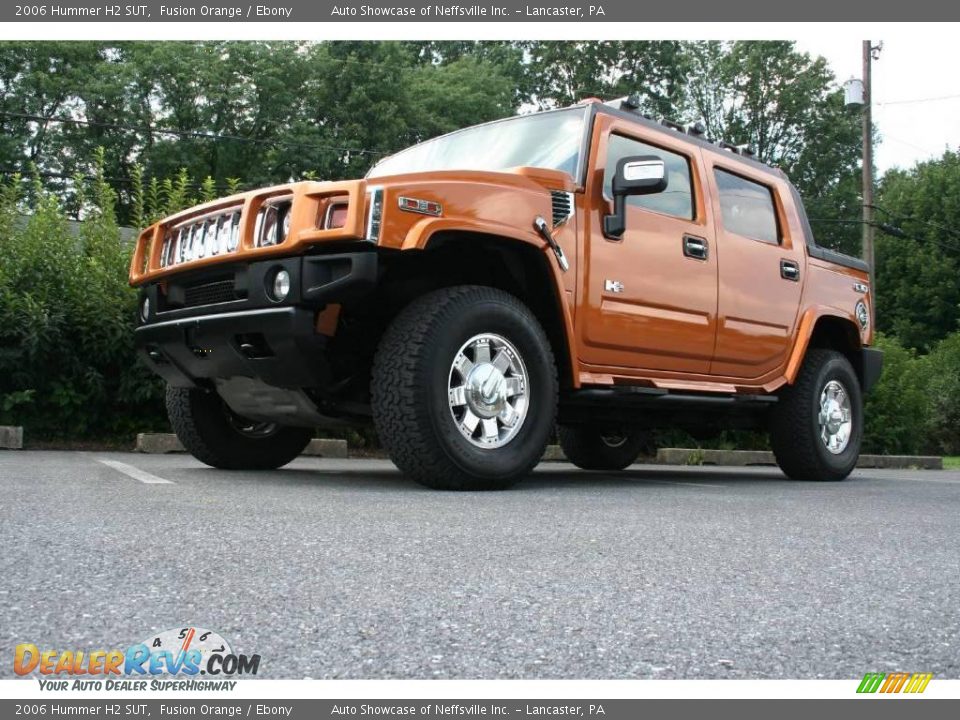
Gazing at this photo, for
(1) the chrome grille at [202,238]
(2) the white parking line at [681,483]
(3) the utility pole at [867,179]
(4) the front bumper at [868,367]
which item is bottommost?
(2) the white parking line at [681,483]

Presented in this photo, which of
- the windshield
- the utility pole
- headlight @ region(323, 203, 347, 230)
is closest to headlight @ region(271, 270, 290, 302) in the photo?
headlight @ region(323, 203, 347, 230)

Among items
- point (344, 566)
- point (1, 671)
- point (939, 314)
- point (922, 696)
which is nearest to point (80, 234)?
point (344, 566)

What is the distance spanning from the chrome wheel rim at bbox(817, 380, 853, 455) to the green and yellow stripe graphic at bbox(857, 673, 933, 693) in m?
5.41

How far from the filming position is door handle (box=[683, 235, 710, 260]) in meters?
5.86

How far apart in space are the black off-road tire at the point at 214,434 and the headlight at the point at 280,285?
1.39 metres

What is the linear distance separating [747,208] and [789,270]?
51 centimetres

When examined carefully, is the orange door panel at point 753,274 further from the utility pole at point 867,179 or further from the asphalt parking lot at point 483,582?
the utility pole at point 867,179

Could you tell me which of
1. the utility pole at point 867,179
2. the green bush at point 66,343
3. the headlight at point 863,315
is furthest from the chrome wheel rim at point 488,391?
the utility pole at point 867,179

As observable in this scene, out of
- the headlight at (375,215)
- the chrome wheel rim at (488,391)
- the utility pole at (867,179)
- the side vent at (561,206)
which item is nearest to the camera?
the headlight at (375,215)

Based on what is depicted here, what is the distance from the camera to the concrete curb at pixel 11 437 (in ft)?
24.1

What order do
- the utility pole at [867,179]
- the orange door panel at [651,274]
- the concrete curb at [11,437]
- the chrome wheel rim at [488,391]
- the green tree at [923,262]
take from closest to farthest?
the chrome wheel rim at [488,391], the orange door panel at [651,274], the concrete curb at [11,437], the utility pole at [867,179], the green tree at [923,262]

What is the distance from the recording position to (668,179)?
19.3ft

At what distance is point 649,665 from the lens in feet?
5.60

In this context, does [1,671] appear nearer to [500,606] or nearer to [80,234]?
[500,606]
